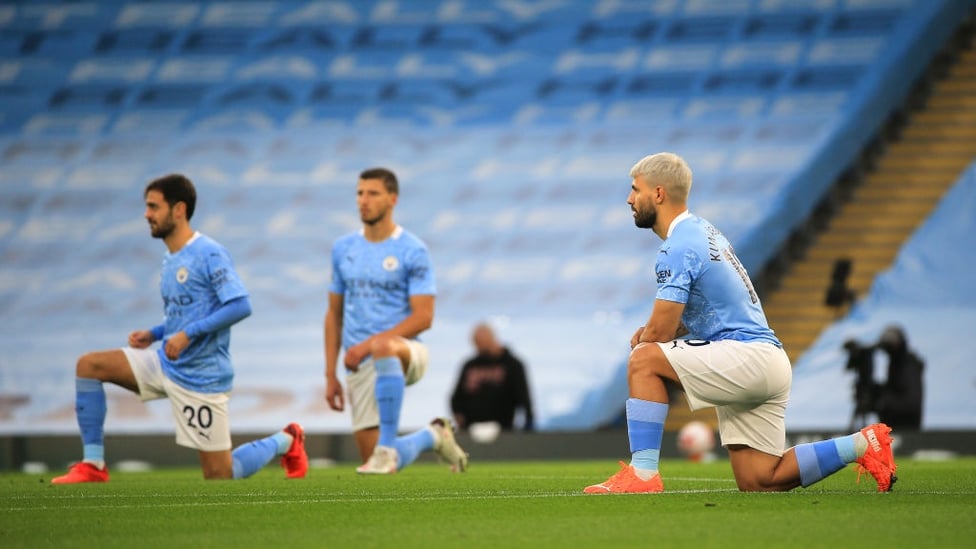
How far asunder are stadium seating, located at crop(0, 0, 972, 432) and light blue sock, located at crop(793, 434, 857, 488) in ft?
31.4

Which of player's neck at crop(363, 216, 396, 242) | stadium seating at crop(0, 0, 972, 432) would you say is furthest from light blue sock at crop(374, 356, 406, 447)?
stadium seating at crop(0, 0, 972, 432)

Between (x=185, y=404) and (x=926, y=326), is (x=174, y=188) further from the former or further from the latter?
(x=926, y=326)

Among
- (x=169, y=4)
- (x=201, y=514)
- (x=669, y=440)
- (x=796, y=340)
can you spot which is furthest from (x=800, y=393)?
(x=201, y=514)

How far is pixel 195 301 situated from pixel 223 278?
0.22m

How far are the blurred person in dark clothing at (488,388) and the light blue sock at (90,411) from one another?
19.2 feet

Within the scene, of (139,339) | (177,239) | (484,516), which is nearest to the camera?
(484,516)

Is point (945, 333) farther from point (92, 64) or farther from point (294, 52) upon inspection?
point (92, 64)

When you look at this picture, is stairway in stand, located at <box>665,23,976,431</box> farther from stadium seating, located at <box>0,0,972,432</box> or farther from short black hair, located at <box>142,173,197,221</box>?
short black hair, located at <box>142,173,197,221</box>

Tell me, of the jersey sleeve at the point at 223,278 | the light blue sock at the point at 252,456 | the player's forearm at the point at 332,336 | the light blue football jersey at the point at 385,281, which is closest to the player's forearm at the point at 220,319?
the jersey sleeve at the point at 223,278

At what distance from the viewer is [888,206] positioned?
55.5 feet

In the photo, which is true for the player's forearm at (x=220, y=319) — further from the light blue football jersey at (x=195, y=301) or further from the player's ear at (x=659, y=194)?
the player's ear at (x=659, y=194)

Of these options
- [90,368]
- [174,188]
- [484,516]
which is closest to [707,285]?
[484,516]

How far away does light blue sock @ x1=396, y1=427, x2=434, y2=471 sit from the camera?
27.9 ft

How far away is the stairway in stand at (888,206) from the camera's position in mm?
16359
